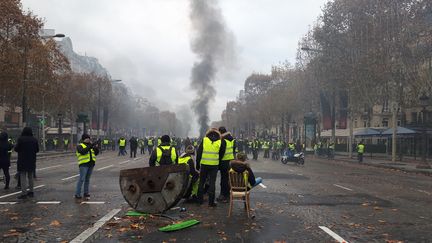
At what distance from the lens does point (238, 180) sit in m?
9.41

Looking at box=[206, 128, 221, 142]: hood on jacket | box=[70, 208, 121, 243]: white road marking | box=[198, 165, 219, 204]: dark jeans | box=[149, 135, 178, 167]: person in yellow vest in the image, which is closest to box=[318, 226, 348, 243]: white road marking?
box=[198, 165, 219, 204]: dark jeans

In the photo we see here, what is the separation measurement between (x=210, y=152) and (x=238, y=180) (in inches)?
52.8

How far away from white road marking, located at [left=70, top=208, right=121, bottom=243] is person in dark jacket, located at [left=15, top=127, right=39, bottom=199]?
319 cm

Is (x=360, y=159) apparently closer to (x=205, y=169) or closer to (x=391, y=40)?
(x=391, y=40)

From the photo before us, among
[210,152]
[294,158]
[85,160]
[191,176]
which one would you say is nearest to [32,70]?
[294,158]

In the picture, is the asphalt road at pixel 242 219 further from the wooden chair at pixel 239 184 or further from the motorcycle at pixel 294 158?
the motorcycle at pixel 294 158

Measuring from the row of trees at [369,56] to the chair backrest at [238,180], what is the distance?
2811 centimetres

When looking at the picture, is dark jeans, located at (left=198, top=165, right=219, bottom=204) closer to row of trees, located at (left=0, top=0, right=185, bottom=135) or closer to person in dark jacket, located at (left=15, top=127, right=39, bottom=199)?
person in dark jacket, located at (left=15, top=127, right=39, bottom=199)

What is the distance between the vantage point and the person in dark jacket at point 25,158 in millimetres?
11336

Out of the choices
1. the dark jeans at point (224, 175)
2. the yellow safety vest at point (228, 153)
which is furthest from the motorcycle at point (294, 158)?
the yellow safety vest at point (228, 153)

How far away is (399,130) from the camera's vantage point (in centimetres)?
4266

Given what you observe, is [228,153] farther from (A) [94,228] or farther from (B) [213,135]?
(A) [94,228]

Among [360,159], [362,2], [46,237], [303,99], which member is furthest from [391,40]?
[46,237]

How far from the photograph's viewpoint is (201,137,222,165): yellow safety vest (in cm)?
1048
